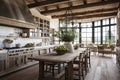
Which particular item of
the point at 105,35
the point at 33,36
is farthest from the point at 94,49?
the point at 33,36

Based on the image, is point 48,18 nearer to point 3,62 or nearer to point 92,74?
point 3,62

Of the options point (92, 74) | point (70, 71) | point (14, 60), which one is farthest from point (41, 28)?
point (70, 71)

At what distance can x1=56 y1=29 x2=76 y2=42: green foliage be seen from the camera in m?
3.64

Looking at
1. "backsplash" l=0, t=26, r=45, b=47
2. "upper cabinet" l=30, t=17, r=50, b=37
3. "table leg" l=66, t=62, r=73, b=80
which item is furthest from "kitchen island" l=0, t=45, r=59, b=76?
"table leg" l=66, t=62, r=73, b=80

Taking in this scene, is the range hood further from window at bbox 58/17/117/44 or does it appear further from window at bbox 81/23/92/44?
window at bbox 81/23/92/44

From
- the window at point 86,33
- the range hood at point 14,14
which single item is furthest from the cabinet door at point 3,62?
the window at point 86,33

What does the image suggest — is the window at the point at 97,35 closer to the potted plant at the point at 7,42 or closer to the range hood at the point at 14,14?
the range hood at the point at 14,14

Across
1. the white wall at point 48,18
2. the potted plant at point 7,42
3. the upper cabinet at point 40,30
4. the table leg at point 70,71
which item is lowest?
the table leg at point 70,71

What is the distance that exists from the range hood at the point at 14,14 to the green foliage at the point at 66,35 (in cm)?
205

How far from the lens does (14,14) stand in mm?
4668

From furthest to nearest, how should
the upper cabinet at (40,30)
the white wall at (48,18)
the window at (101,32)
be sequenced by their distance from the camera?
the window at (101,32) < the white wall at (48,18) < the upper cabinet at (40,30)

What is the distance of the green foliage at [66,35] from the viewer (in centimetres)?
364

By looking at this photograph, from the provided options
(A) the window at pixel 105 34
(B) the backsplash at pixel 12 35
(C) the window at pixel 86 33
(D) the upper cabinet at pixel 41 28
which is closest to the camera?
(B) the backsplash at pixel 12 35

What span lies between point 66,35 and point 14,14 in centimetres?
250
